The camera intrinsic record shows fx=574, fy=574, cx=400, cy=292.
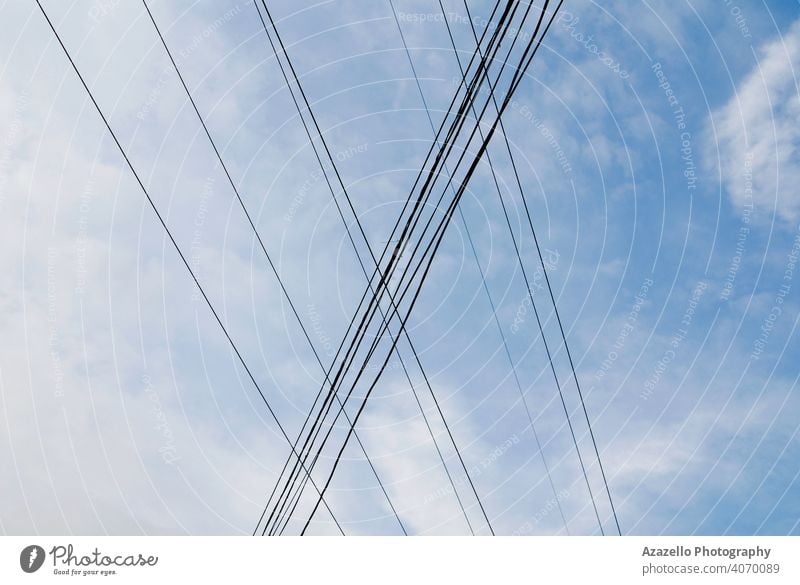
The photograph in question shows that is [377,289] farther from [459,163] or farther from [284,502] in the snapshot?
[284,502]

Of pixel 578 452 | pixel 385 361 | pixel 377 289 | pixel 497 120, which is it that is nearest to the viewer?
pixel 497 120

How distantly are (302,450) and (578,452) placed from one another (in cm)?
558

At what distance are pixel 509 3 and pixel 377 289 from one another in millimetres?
3741

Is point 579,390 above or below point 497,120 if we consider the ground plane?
below

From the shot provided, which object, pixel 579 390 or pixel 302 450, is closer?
pixel 302 450

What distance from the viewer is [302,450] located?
8508 mm

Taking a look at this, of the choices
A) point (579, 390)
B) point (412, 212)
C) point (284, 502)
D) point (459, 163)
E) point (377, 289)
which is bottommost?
point (284, 502)

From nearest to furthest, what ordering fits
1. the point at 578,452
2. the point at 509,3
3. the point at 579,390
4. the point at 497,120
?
the point at 509,3 → the point at 497,120 → the point at 579,390 → the point at 578,452
